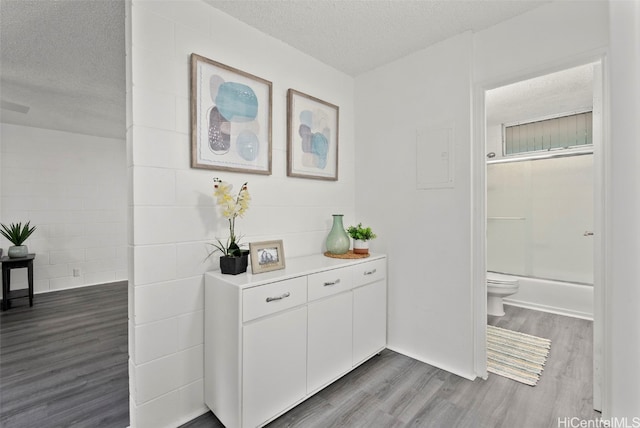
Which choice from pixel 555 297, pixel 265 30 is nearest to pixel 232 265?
pixel 265 30

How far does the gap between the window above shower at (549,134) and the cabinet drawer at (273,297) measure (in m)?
3.89

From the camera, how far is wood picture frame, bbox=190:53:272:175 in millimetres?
1785

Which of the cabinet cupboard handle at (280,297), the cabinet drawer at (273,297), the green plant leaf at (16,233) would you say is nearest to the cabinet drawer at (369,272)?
the cabinet drawer at (273,297)

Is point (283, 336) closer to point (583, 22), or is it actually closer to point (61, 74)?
point (583, 22)

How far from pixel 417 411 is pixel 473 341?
0.69 metres

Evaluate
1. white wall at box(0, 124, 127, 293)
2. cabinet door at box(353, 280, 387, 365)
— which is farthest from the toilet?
white wall at box(0, 124, 127, 293)

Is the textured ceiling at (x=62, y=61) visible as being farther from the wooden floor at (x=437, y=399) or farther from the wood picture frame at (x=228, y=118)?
the wooden floor at (x=437, y=399)

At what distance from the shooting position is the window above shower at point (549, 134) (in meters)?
3.62

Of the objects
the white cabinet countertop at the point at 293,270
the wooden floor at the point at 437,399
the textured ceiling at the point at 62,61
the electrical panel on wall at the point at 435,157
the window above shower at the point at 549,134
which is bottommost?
the wooden floor at the point at 437,399

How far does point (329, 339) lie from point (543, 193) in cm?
370

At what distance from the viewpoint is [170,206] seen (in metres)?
1.68

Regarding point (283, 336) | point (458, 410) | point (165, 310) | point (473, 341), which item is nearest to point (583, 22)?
point (473, 341)

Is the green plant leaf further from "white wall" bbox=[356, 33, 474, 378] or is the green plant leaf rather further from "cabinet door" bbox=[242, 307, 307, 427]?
"white wall" bbox=[356, 33, 474, 378]

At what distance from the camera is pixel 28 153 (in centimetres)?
429
